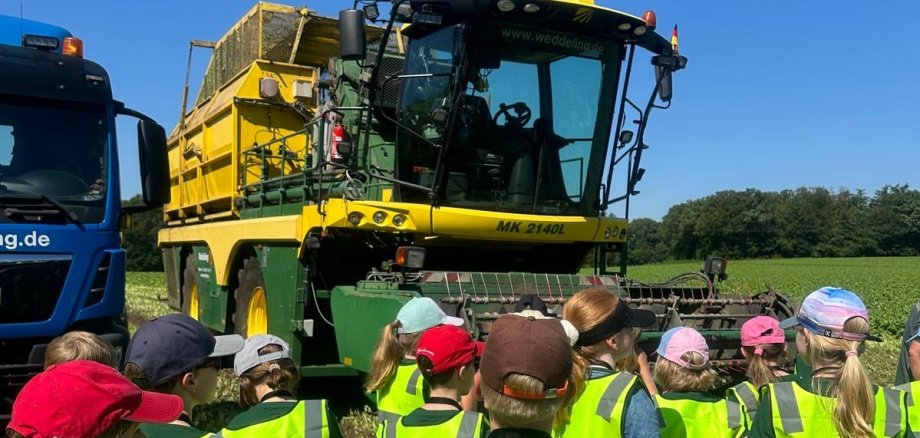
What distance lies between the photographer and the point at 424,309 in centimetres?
364

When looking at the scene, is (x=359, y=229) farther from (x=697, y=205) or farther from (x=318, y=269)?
(x=697, y=205)

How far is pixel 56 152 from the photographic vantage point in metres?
6.07

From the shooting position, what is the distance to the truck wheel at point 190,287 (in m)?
10.6

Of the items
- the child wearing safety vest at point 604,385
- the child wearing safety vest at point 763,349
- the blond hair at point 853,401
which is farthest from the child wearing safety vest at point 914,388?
the child wearing safety vest at point 604,385

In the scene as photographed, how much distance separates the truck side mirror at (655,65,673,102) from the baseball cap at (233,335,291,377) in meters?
4.96

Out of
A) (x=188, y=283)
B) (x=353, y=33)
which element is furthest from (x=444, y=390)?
(x=188, y=283)

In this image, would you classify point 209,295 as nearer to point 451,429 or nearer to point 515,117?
point 515,117

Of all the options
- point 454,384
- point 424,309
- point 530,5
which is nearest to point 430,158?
point 530,5

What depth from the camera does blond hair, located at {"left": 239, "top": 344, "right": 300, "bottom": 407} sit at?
296 cm

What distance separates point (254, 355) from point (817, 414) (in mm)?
2059

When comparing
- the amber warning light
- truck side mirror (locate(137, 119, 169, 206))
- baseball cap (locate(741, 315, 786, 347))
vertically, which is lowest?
baseball cap (locate(741, 315, 786, 347))

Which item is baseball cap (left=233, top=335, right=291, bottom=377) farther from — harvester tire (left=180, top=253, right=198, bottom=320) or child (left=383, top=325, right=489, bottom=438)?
harvester tire (left=180, top=253, right=198, bottom=320)

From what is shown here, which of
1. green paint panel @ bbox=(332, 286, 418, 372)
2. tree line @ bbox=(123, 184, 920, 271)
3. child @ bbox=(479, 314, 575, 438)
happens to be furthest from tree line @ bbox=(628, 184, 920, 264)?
child @ bbox=(479, 314, 575, 438)

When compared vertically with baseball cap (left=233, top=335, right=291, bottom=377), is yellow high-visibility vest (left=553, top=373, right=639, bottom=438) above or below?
below
